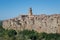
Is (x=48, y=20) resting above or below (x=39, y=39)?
above

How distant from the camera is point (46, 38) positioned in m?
16.7

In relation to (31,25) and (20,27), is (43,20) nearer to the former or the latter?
(31,25)

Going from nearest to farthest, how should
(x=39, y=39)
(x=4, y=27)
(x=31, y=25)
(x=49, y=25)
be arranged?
(x=39, y=39), (x=49, y=25), (x=31, y=25), (x=4, y=27)

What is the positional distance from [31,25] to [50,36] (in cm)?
329

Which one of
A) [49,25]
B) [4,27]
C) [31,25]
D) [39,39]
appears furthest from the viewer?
[4,27]

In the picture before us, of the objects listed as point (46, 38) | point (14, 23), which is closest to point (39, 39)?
point (46, 38)

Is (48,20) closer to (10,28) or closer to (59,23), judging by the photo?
(59,23)

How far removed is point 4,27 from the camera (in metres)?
23.6

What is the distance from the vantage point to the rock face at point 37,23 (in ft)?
58.0

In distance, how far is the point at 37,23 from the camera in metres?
19.3

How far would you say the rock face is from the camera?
696 inches

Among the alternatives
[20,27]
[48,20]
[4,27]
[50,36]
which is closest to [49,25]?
[48,20]

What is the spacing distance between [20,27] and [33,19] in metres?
1.66

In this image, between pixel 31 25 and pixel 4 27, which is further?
pixel 4 27
